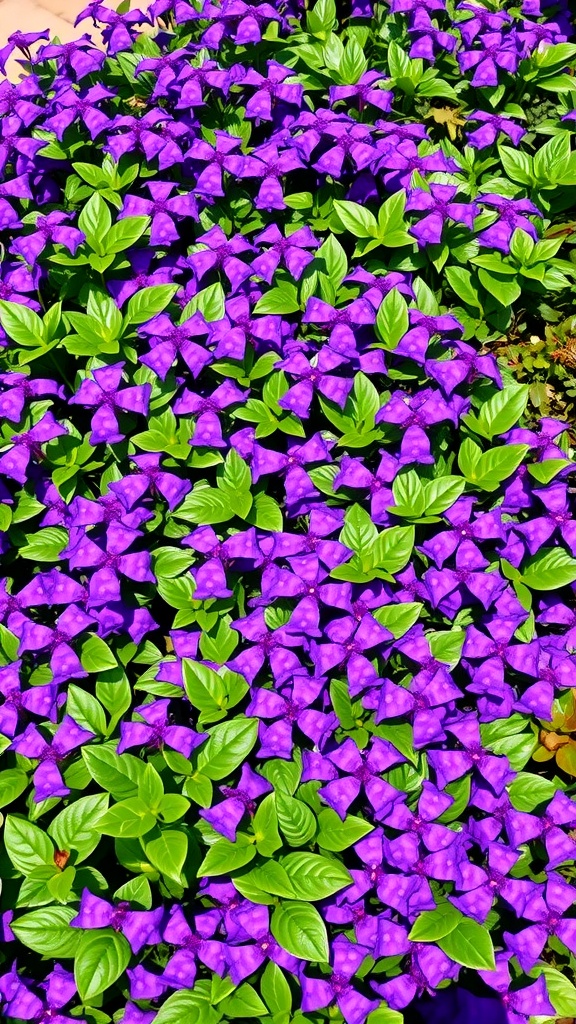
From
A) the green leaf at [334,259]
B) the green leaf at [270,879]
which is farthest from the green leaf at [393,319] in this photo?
the green leaf at [270,879]

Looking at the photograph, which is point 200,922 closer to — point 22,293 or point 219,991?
point 219,991

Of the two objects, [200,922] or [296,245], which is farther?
[296,245]

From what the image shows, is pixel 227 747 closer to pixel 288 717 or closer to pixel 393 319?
pixel 288 717

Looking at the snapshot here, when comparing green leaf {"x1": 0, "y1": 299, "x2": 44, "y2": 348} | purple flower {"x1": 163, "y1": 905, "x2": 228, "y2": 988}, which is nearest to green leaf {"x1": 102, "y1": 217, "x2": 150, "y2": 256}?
green leaf {"x1": 0, "y1": 299, "x2": 44, "y2": 348}

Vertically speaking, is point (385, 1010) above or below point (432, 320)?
below

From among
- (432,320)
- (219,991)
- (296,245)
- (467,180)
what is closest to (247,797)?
(219,991)

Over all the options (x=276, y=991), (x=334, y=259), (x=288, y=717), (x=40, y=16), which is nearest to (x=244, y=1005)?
(x=276, y=991)

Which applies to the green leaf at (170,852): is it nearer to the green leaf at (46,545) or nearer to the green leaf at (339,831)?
the green leaf at (339,831)
